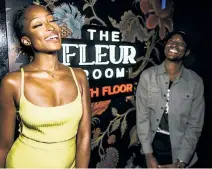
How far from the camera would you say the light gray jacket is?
2.51 metres

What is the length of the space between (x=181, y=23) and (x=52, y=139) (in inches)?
90.3

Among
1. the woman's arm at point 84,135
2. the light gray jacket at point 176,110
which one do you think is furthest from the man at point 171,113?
the woman's arm at point 84,135

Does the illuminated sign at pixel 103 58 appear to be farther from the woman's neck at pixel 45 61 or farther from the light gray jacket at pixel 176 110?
the woman's neck at pixel 45 61

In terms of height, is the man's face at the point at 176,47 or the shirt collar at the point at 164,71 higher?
the man's face at the point at 176,47

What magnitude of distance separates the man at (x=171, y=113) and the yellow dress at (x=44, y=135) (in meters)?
1.22

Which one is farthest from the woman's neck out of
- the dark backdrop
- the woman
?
the dark backdrop

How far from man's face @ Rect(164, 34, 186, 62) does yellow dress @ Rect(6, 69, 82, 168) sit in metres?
1.38

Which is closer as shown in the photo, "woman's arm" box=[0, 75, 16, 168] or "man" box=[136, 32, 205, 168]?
"woman's arm" box=[0, 75, 16, 168]

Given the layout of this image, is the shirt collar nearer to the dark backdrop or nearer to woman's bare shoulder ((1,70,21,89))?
the dark backdrop

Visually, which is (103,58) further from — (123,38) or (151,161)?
(151,161)

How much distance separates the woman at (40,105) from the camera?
1443 millimetres

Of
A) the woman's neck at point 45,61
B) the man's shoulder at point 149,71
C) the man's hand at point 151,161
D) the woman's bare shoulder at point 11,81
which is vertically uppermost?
the woman's neck at point 45,61

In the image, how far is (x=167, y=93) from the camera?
2578 mm

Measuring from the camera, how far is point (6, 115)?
1.47 metres
